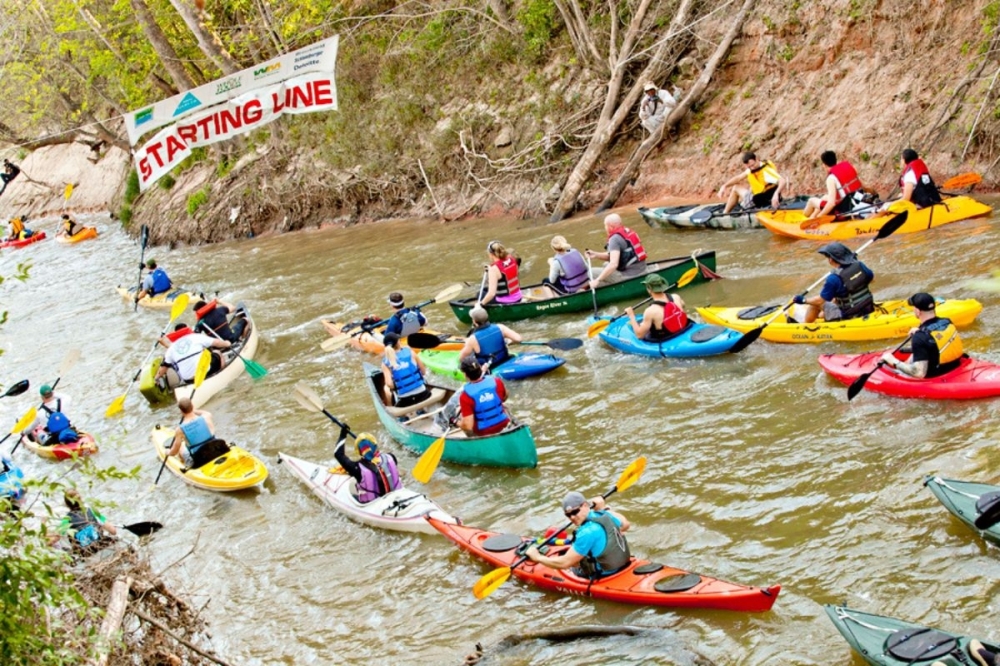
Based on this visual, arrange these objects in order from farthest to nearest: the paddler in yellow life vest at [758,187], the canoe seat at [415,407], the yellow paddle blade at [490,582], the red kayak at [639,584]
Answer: the paddler in yellow life vest at [758,187] < the canoe seat at [415,407] < the yellow paddle blade at [490,582] < the red kayak at [639,584]

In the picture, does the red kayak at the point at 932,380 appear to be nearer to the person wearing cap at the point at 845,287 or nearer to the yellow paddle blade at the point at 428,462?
the person wearing cap at the point at 845,287

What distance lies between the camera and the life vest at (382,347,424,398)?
37.6 ft

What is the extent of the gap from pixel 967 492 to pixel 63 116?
3526 centimetres

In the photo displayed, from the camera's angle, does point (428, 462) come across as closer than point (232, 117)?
Yes

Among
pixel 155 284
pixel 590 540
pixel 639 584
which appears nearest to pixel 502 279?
pixel 590 540

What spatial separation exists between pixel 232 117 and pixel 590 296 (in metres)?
7.73

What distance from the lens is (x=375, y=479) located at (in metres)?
9.62

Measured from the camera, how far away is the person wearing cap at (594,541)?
7.31 metres

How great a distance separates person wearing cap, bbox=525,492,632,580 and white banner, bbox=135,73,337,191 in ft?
36.7

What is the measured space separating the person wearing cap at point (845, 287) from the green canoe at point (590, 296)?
342 cm

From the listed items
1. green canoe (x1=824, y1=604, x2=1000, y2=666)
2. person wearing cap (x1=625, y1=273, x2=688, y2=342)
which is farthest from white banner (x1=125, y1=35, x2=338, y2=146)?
green canoe (x1=824, y1=604, x2=1000, y2=666)

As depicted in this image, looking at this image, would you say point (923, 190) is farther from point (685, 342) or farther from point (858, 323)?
point (685, 342)

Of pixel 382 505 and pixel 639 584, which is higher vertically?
pixel 639 584

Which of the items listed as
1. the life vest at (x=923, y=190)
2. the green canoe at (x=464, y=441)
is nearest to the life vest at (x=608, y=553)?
the green canoe at (x=464, y=441)
